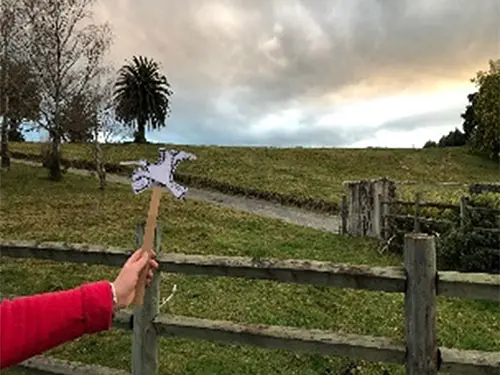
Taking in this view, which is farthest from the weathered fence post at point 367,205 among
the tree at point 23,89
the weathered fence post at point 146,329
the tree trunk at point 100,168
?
the tree at point 23,89

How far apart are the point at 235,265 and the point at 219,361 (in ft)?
8.38

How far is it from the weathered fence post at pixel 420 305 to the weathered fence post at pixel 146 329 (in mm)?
1599

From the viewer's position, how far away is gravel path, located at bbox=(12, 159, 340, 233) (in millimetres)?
19156

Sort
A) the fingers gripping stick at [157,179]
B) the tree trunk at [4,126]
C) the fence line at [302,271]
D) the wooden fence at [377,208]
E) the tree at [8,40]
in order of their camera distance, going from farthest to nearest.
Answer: the tree trunk at [4,126] → the tree at [8,40] → the wooden fence at [377,208] → the fence line at [302,271] → the fingers gripping stick at [157,179]

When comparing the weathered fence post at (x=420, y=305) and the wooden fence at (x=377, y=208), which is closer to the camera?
the weathered fence post at (x=420, y=305)

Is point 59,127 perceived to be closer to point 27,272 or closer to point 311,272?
point 27,272

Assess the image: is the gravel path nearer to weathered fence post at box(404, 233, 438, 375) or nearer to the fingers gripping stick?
weathered fence post at box(404, 233, 438, 375)

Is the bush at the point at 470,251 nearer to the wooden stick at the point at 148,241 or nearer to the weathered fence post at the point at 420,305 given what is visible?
the weathered fence post at the point at 420,305

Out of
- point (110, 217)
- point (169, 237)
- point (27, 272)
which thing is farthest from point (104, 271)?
point (110, 217)

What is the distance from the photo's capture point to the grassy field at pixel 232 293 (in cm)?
582

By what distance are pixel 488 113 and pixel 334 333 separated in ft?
120

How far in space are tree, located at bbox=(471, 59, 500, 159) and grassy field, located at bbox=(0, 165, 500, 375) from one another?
23.7 m

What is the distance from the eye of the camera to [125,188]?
23.2 m

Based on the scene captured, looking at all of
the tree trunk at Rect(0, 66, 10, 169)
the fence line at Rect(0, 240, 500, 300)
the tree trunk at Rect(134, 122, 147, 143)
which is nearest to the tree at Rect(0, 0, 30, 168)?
the tree trunk at Rect(0, 66, 10, 169)
